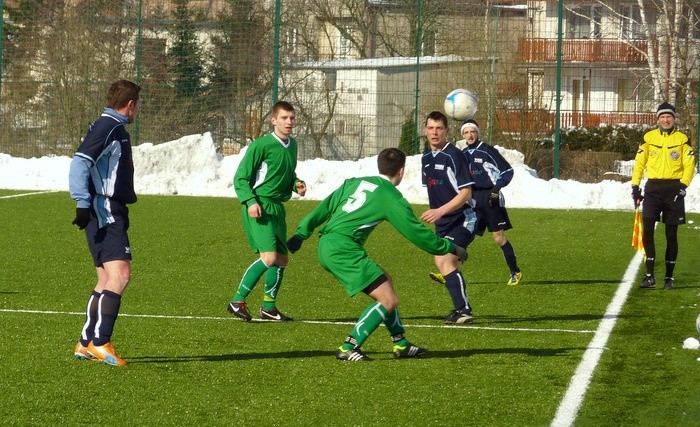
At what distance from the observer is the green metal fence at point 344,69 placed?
23797mm

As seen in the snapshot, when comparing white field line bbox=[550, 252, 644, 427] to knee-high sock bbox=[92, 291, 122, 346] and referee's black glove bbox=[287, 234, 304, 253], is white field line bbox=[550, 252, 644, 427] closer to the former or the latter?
referee's black glove bbox=[287, 234, 304, 253]

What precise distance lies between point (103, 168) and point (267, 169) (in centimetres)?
216

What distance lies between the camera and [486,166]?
40.4 ft

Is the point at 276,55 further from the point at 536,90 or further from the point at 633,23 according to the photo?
the point at 633,23

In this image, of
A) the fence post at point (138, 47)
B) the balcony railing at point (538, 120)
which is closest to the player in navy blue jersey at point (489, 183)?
the balcony railing at point (538, 120)

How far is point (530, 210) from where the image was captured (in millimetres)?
20141

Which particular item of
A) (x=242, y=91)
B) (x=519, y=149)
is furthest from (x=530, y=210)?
(x=242, y=91)

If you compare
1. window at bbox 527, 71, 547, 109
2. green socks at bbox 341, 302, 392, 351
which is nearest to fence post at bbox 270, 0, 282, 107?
window at bbox 527, 71, 547, 109

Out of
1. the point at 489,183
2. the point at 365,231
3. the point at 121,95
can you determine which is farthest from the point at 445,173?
the point at 121,95

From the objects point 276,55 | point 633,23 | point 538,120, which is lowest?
point 538,120

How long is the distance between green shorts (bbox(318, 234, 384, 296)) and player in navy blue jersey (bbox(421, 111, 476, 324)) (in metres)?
1.76

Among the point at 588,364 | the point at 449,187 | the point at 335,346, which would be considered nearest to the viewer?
the point at 588,364

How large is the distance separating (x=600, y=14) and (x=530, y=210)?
33.2 feet

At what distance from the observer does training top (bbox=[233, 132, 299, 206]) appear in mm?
9727
